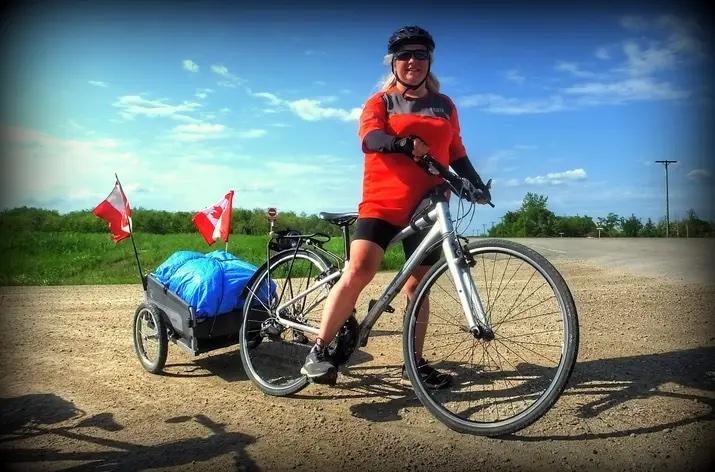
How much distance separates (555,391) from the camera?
2922 mm

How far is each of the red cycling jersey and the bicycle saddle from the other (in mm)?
199

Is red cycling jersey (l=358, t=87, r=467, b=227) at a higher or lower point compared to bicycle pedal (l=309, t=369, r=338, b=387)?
higher

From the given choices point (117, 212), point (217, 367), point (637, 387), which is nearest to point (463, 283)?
point (637, 387)

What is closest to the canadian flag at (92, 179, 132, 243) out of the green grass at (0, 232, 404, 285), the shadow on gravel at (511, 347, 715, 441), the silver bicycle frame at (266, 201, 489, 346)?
the silver bicycle frame at (266, 201, 489, 346)

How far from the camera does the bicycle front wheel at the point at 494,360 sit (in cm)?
296

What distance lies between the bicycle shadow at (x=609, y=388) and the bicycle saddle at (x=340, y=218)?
49.9 inches

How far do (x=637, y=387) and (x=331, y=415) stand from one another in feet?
7.35

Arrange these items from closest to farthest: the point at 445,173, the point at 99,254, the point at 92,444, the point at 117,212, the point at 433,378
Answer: the point at 92,444 < the point at 445,173 < the point at 433,378 < the point at 117,212 < the point at 99,254

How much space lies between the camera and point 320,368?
3.60m

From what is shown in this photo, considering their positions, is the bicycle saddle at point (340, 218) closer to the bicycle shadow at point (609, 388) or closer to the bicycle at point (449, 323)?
the bicycle at point (449, 323)

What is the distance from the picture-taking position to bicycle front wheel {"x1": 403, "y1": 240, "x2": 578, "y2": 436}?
2965mm

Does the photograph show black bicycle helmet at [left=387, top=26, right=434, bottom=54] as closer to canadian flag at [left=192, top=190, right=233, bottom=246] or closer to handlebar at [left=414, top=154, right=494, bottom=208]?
handlebar at [left=414, top=154, right=494, bottom=208]

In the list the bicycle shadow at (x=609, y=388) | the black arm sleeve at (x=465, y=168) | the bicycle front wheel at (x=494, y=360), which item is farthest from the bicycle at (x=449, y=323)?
the black arm sleeve at (x=465, y=168)

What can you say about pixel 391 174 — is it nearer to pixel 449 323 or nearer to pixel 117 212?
pixel 449 323
